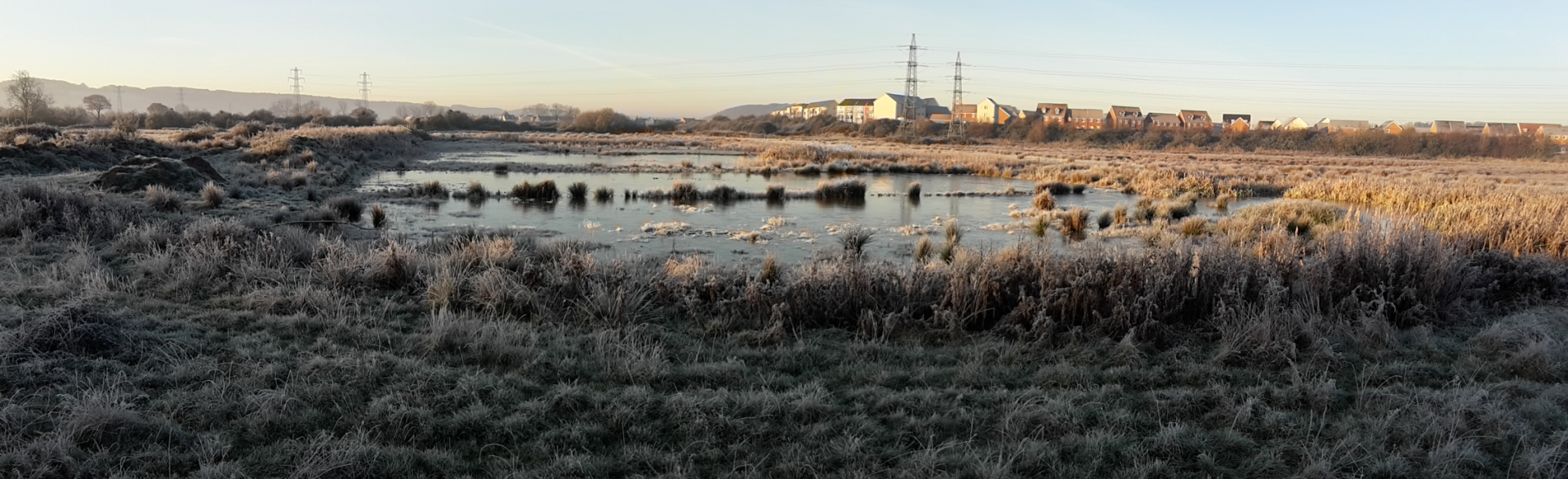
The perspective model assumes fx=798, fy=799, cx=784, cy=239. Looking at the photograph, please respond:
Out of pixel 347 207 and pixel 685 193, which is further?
pixel 685 193

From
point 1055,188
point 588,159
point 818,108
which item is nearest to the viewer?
point 1055,188

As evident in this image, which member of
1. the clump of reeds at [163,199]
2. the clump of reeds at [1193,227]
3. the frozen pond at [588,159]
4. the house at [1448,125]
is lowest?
the clump of reeds at [1193,227]

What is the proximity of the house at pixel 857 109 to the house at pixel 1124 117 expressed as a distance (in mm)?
38752

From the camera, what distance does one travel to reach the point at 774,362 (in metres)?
5.54

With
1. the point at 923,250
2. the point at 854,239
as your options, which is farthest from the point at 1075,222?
the point at 854,239

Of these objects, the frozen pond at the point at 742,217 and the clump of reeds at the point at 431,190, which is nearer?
the frozen pond at the point at 742,217

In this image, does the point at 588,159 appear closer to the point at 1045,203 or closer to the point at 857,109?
the point at 1045,203

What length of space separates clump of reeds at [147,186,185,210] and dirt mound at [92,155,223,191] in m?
1.34

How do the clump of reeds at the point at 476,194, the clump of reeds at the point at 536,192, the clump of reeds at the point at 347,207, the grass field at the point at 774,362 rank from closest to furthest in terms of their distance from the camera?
the grass field at the point at 774,362 → the clump of reeds at the point at 347,207 → the clump of reeds at the point at 476,194 → the clump of reeds at the point at 536,192

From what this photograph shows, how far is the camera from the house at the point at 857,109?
132125 mm

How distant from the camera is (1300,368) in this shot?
17.4 feet

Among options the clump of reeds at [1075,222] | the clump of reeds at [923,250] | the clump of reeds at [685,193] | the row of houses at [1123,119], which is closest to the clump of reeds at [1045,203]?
the clump of reeds at [1075,222]

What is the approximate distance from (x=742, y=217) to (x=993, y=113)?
98.8m

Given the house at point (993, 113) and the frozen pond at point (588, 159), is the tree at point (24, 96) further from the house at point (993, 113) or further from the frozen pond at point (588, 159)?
the house at point (993, 113)
